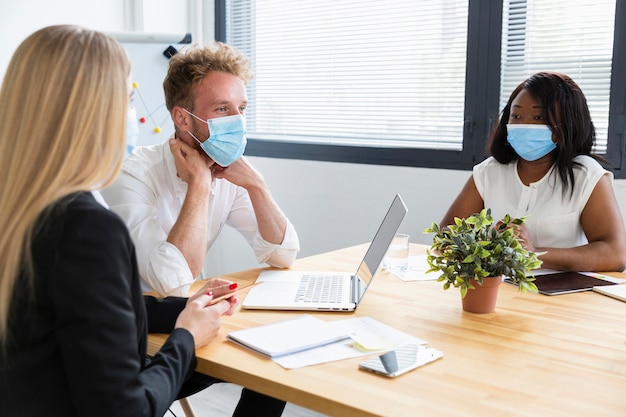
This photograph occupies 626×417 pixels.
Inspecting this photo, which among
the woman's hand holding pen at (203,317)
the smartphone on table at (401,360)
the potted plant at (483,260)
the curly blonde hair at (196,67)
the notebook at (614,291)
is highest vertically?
the curly blonde hair at (196,67)

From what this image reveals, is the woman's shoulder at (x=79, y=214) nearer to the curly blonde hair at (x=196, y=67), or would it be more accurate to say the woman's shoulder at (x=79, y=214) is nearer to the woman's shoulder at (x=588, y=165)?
the curly blonde hair at (x=196, y=67)

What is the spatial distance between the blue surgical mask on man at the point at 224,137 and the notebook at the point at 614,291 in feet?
3.48

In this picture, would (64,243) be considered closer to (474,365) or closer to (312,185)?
(474,365)

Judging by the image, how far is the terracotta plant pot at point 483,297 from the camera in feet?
4.91

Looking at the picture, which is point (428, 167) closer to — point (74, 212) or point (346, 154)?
point (346, 154)

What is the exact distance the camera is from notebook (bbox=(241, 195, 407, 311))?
1.54 m

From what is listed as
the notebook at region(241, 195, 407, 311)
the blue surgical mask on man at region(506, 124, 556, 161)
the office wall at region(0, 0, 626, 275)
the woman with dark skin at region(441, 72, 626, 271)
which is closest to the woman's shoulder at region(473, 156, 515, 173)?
the woman with dark skin at region(441, 72, 626, 271)

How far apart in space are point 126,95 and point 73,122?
101mm

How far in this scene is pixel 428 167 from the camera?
320cm

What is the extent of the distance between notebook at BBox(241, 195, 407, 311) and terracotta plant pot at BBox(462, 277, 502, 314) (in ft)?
0.71

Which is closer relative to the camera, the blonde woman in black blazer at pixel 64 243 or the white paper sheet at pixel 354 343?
the blonde woman in black blazer at pixel 64 243

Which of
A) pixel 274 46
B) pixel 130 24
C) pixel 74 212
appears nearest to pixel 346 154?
pixel 274 46

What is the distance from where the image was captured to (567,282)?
1793mm

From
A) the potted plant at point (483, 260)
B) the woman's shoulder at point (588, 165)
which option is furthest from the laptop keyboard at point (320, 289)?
the woman's shoulder at point (588, 165)
